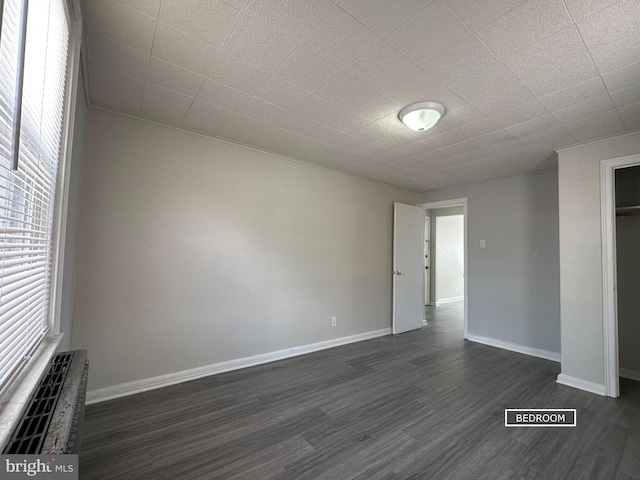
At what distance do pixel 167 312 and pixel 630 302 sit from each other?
5010 mm

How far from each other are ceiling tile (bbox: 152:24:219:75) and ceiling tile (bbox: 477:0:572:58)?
1596 mm

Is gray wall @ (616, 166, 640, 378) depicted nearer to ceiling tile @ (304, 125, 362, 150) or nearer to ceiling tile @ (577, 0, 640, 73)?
ceiling tile @ (577, 0, 640, 73)

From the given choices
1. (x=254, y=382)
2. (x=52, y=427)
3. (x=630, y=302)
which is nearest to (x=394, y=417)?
(x=254, y=382)

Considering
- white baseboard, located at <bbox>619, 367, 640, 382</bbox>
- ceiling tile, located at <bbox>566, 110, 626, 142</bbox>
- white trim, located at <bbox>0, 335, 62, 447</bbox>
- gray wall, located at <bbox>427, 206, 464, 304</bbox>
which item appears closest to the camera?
white trim, located at <bbox>0, 335, 62, 447</bbox>

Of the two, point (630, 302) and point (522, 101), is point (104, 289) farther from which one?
point (630, 302)

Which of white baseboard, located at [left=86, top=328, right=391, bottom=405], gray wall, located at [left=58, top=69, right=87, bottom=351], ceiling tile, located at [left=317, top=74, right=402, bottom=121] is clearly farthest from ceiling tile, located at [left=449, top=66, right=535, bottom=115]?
white baseboard, located at [left=86, top=328, right=391, bottom=405]

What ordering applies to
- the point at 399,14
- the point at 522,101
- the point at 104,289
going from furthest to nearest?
the point at 104,289 < the point at 522,101 < the point at 399,14

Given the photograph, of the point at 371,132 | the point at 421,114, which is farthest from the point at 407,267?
the point at 421,114

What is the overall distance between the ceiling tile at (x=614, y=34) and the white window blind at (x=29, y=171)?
2404 millimetres

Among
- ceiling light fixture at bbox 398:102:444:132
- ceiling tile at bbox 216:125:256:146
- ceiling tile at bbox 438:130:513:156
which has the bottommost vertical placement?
ceiling light fixture at bbox 398:102:444:132

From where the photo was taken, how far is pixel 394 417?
2215mm

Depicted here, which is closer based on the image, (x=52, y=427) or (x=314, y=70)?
(x=52, y=427)

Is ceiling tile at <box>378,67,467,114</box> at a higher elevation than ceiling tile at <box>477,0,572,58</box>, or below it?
below

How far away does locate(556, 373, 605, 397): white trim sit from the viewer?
2666mm
